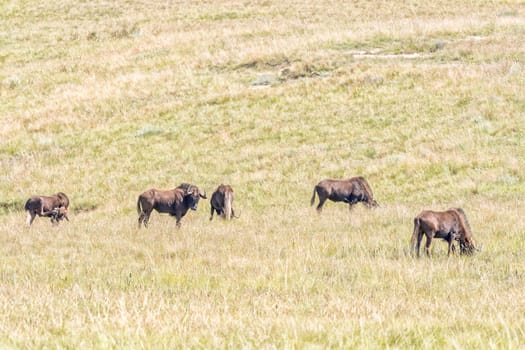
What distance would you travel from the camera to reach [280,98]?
34.6 meters

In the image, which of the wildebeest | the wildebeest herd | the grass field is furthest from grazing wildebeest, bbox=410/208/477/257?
the wildebeest

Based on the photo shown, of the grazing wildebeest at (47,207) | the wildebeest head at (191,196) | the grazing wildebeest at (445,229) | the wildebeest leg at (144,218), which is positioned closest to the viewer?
the grazing wildebeest at (445,229)

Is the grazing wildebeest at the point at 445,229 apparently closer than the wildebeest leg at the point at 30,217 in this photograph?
Yes

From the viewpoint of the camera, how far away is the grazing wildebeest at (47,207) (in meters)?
20.6

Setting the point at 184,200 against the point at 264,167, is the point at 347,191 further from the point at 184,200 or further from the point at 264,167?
the point at 264,167

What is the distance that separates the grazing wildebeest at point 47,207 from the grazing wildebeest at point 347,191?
7097 mm

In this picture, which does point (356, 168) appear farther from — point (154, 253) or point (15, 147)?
point (15, 147)

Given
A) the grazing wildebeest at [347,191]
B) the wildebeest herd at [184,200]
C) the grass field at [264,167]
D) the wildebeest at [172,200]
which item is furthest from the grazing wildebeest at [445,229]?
the grazing wildebeest at [347,191]

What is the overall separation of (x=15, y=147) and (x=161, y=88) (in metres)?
9.16

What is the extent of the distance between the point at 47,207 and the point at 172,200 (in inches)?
151

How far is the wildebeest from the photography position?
766 inches

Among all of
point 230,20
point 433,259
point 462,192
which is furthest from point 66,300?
point 230,20

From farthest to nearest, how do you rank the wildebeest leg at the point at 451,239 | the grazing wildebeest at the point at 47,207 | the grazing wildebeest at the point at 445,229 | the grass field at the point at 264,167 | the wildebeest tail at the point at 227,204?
the grazing wildebeest at the point at 47,207 < the wildebeest tail at the point at 227,204 < the wildebeest leg at the point at 451,239 < the grazing wildebeest at the point at 445,229 < the grass field at the point at 264,167

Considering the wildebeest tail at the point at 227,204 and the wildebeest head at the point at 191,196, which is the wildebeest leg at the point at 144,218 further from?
the wildebeest tail at the point at 227,204
